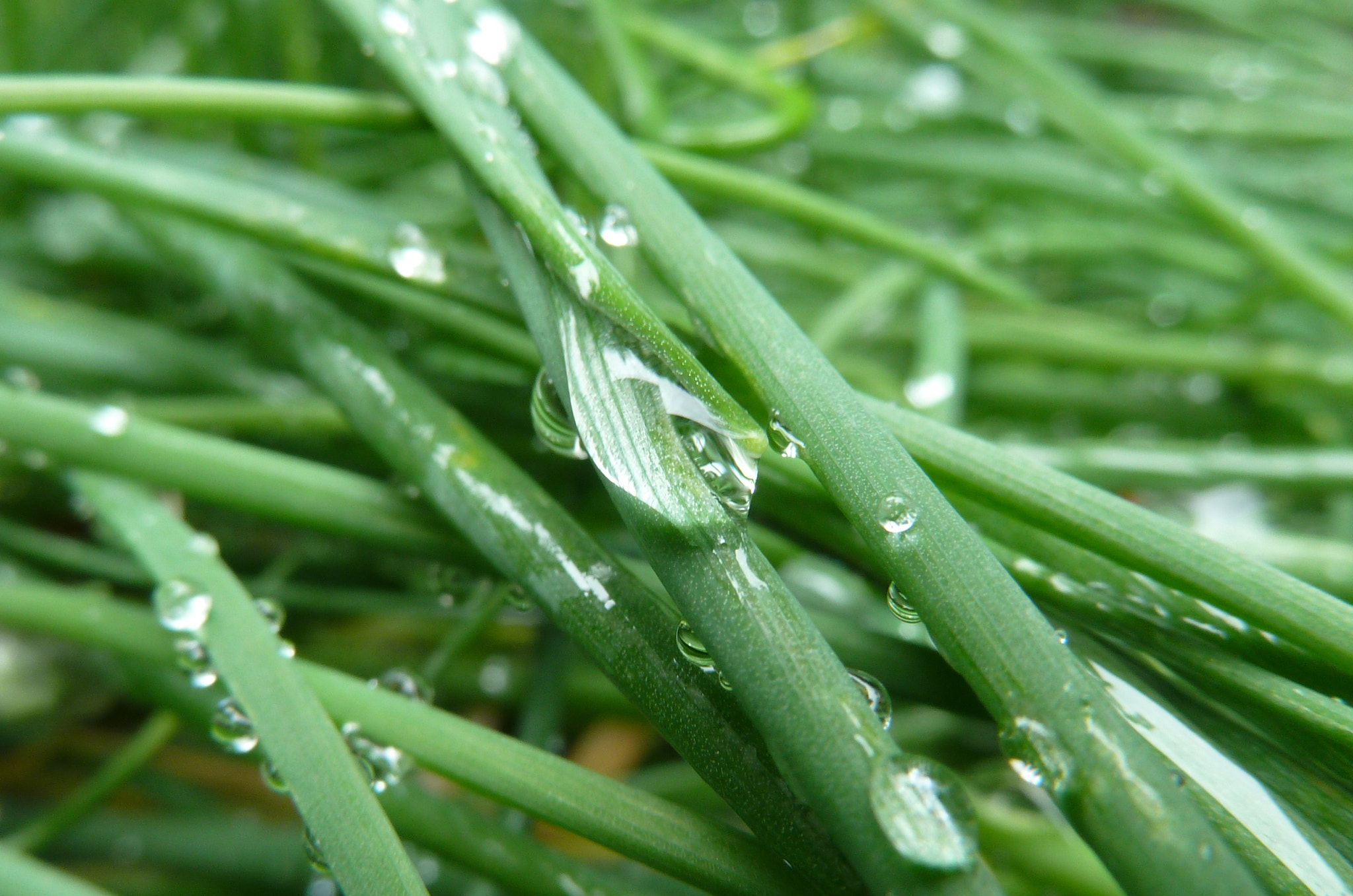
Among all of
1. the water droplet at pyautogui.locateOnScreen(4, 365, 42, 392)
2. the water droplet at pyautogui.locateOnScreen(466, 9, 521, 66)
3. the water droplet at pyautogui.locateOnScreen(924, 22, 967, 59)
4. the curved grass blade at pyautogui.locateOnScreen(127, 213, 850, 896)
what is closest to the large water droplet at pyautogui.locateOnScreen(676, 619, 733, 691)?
the curved grass blade at pyautogui.locateOnScreen(127, 213, 850, 896)

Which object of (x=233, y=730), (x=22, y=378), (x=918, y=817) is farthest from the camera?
(x=22, y=378)

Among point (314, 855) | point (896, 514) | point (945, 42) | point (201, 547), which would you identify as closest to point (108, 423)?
point (201, 547)

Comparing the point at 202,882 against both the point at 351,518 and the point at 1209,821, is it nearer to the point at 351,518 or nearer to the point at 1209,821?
the point at 351,518

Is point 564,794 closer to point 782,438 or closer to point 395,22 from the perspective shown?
point 782,438

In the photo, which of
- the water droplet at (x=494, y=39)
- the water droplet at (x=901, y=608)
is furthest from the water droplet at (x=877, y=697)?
the water droplet at (x=494, y=39)

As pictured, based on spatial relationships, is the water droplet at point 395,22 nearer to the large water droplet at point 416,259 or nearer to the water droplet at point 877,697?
the large water droplet at point 416,259

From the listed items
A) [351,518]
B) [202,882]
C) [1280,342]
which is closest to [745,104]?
[1280,342]
